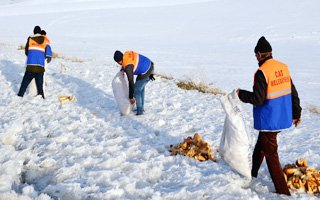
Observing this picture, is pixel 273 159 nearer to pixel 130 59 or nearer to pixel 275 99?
pixel 275 99

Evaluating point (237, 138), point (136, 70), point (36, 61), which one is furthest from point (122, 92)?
point (237, 138)

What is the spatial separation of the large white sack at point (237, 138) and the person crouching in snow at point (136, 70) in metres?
3.16

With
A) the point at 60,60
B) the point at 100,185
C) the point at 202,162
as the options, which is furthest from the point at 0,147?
the point at 60,60

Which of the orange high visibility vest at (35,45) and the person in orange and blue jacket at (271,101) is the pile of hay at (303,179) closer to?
the person in orange and blue jacket at (271,101)

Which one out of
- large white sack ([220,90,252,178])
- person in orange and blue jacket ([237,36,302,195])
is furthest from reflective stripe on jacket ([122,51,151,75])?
person in orange and blue jacket ([237,36,302,195])

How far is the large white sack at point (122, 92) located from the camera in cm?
855

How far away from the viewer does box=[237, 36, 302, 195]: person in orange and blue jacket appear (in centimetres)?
485

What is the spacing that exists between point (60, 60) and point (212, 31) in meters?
26.8

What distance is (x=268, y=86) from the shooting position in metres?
4.86

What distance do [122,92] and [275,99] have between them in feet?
14.2

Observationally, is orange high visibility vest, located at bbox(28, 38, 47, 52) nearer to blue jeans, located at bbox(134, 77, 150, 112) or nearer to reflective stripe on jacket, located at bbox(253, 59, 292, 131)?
blue jeans, located at bbox(134, 77, 150, 112)

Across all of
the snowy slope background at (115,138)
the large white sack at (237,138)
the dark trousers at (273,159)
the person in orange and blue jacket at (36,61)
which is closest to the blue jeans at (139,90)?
the snowy slope background at (115,138)

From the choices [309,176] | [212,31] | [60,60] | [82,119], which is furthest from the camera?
[212,31]

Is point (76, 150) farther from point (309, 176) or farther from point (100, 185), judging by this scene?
point (309, 176)
